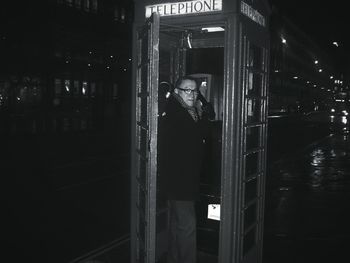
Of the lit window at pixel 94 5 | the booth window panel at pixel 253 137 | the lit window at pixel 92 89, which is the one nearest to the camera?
the booth window panel at pixel 253 137

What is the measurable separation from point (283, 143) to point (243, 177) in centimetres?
1599

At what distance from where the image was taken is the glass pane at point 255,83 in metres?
4.12

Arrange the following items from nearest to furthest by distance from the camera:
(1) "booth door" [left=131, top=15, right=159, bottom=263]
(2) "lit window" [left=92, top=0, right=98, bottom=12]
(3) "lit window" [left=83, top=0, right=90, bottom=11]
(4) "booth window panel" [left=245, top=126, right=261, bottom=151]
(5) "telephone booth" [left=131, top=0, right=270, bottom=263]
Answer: (1) "booth door" [left=131, top=15, right=159, bottom=263] < (5) "telephone booth" [left=131, top=0, right=270, bottom=263] < (4) "booth window panel" [left=245, top=126, right=261, bottom=151] < (3) "lit window" [left=83, top=0, right=90, bottom=11] < (2) "lit window" [left=92, top=0, right=98, bottom=12]

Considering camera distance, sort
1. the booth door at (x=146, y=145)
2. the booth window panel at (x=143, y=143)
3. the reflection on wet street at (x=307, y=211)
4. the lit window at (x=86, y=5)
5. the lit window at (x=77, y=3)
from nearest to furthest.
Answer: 1. the booth door at (x=146, y=145)
2. the booth window panel at (x=143, y=143)
3. the reflection on wet street at (x=307, y=211)
4. the lit window at (x=77, y=3)
5. the lit window at (x=86, y=5)

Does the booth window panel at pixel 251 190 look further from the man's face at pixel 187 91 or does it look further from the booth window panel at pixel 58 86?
the booth window panel at pixel 58 86

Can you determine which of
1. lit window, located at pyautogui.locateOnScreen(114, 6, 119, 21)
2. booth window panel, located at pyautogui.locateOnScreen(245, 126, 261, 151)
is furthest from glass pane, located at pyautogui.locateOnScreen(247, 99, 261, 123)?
lit window, located at pyautogui.locateOnScreen(114, 6, 119, 21)

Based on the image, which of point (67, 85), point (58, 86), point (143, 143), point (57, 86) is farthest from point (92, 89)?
point (143, 143)

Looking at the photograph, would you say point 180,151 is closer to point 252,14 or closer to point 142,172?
point 142,172

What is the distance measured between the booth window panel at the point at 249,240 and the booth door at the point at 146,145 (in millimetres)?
1022

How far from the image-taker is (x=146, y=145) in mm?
3676

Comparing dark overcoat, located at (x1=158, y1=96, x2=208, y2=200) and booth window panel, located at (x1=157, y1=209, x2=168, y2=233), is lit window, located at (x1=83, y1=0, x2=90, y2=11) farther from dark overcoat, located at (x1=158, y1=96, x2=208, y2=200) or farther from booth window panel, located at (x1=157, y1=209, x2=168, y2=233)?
dark overcoat, located at (x1=158, y1=96, x2=208, y2=200)

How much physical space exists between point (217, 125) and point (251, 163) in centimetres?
107

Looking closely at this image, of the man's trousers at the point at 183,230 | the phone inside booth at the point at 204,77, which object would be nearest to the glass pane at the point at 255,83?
the phone inside booth at the point at 204,77

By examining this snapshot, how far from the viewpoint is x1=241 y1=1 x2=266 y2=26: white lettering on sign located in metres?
3.76
